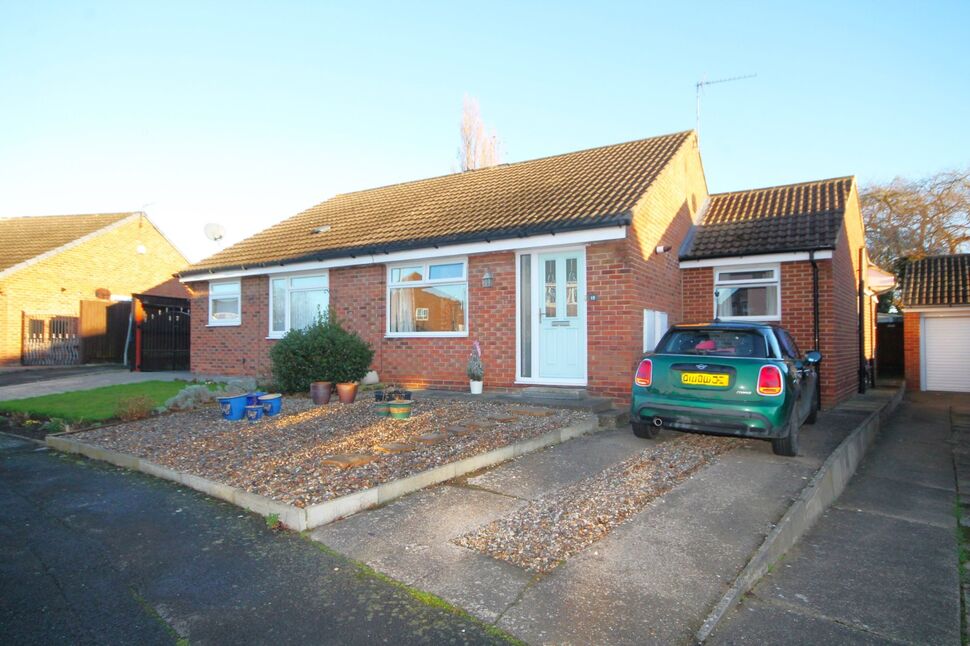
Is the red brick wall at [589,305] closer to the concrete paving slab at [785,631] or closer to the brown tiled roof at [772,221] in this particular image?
the brown tiled roof at [772,221]

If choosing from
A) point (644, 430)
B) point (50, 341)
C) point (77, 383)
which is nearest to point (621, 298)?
point (644, 430)

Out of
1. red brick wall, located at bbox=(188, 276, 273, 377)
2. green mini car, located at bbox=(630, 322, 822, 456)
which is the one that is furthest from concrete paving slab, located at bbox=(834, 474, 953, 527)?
red brick wall, located at bbox=(188, 276, 273, 377)

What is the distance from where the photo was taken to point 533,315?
9.81 m

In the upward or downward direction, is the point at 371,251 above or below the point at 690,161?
below

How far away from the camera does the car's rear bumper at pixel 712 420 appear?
5730 millimetres

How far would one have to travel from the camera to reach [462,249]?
10.3m

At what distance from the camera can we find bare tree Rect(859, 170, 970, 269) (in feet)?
85.4

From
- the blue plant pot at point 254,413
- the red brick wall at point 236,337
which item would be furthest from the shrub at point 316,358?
the red brick wall at point 236,337

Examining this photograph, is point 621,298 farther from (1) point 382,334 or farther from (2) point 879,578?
(2) point 879,578

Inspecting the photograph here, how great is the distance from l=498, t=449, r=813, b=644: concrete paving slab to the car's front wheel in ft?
3.70

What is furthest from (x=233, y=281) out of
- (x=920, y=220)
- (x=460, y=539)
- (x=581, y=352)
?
(x=920, y=220)

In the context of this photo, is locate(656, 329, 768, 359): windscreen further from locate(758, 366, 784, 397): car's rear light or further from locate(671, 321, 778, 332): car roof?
locate(758, 366, 784, 397): car's rear light

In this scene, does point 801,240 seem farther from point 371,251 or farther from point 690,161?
point 371,251

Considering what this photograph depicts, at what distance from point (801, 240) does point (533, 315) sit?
513cm
